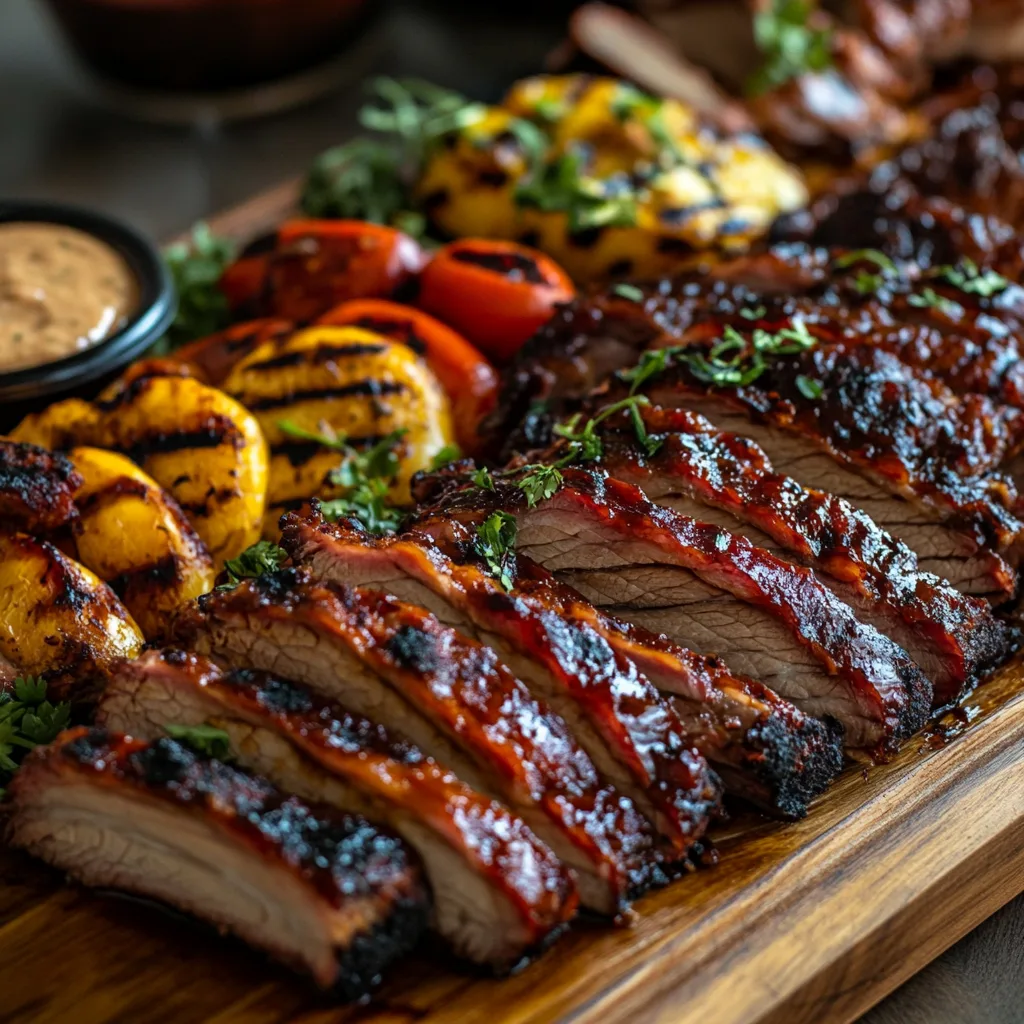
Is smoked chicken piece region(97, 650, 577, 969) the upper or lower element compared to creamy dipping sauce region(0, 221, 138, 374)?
lower

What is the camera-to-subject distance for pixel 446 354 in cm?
449

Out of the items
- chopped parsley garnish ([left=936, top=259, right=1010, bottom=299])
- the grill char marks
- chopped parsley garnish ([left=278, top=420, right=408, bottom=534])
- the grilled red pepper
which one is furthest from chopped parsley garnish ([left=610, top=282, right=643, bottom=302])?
the grill char marks

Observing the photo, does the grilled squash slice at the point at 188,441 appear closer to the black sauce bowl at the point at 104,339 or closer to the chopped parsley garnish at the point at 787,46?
the black sauce bowl at the point at 104,339

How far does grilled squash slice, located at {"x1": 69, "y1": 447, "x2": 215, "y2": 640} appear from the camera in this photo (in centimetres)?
358

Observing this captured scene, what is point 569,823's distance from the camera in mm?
2781

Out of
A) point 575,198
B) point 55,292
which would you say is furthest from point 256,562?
point 575,198

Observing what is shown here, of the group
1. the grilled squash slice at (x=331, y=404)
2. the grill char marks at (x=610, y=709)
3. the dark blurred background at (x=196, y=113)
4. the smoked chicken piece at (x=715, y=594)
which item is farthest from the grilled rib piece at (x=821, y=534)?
the dark blurred background at (x=196, y=113)

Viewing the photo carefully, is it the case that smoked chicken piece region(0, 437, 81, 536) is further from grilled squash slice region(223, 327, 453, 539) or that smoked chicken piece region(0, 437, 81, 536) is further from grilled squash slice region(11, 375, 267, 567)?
grilled squash slice region(223, 327, 453, 539)

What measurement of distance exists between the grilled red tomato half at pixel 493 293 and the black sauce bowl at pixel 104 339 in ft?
3.18

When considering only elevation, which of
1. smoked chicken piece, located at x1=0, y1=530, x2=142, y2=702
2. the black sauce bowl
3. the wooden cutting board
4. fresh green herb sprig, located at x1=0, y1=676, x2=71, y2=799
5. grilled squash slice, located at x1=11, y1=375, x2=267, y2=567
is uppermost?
the black sauce bowl

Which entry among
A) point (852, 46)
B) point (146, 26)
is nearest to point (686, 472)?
point (852, 46)

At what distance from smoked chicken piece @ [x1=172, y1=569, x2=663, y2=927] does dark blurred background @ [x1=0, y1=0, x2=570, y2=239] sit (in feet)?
12.9

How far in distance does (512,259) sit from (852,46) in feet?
8.78

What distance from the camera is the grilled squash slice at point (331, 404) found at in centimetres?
403
